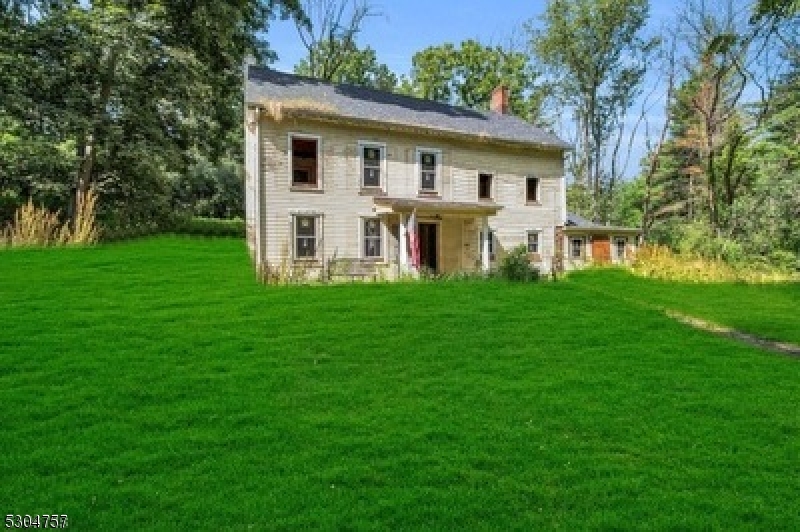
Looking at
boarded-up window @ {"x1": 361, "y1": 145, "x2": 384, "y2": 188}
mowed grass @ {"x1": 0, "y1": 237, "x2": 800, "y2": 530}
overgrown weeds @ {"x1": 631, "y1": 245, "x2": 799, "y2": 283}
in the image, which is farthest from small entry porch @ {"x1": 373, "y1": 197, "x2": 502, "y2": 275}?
mowed grass @ {"x1": 0, "y1": 237, "x2": 800, "y2": 530}

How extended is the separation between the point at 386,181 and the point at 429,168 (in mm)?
1917

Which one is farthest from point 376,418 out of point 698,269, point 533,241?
point 533,241

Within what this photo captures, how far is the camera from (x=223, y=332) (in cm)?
801

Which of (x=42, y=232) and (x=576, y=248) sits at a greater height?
(x=42, y=232)

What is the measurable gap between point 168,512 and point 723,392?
6128mm

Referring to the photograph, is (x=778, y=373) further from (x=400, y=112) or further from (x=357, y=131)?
(x=400, y=112)

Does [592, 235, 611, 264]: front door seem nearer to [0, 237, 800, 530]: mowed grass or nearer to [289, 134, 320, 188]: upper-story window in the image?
[289, 134, 320, 188]: upper-story window

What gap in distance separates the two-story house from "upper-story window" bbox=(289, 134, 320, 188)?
3 centimetres

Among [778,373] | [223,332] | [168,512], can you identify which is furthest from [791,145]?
[168,512]

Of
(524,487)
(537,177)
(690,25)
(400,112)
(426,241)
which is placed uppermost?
(690,25)

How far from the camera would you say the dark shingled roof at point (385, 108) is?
1853cm

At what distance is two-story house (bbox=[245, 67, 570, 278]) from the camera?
16.9m

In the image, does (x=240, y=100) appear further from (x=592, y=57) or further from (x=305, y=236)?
(x=592, y=57)

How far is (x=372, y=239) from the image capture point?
731 inches
